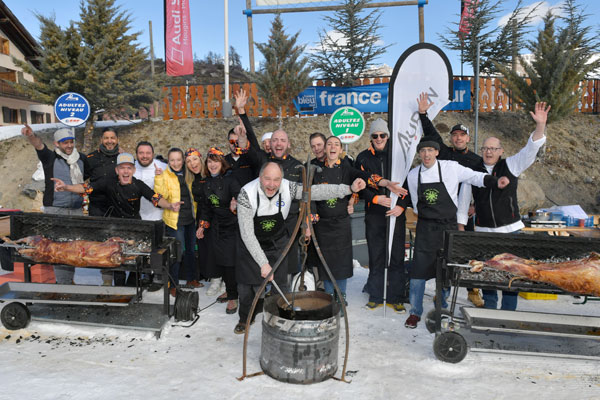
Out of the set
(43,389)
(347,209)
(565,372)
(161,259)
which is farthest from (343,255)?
(43,389)

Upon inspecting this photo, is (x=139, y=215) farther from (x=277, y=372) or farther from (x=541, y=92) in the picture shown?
(x=541, y=92)

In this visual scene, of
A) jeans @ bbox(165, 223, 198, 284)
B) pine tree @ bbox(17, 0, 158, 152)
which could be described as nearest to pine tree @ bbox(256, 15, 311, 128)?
pine tree @ bbox(17, 0, 158, 152)

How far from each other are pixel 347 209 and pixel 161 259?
2.20 m

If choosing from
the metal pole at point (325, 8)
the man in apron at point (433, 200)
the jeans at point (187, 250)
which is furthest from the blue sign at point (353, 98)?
the man in apron at point (433, 200)

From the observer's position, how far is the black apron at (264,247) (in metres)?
3.98

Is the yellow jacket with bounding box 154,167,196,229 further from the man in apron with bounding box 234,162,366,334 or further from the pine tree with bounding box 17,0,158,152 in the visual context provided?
the pine tree with bounding box 17,0,158,152

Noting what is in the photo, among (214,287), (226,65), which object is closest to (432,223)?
(214,287)

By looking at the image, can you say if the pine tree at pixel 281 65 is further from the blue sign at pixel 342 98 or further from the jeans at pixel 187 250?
the jeans at pixel 187 250

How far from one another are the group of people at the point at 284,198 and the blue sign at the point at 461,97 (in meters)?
13.0

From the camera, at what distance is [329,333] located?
334 centimetres

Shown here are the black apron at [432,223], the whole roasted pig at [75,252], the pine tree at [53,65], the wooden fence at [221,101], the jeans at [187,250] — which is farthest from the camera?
the wooden fence at [221,101]

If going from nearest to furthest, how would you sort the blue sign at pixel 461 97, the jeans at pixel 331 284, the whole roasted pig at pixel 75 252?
the whole roasted pig at pixel 75 252 < the jeans at pixel 331 284 < the blue sign at pixel 461 97

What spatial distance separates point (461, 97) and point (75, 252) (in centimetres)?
A: 1653

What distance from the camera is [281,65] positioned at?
51.2ft
